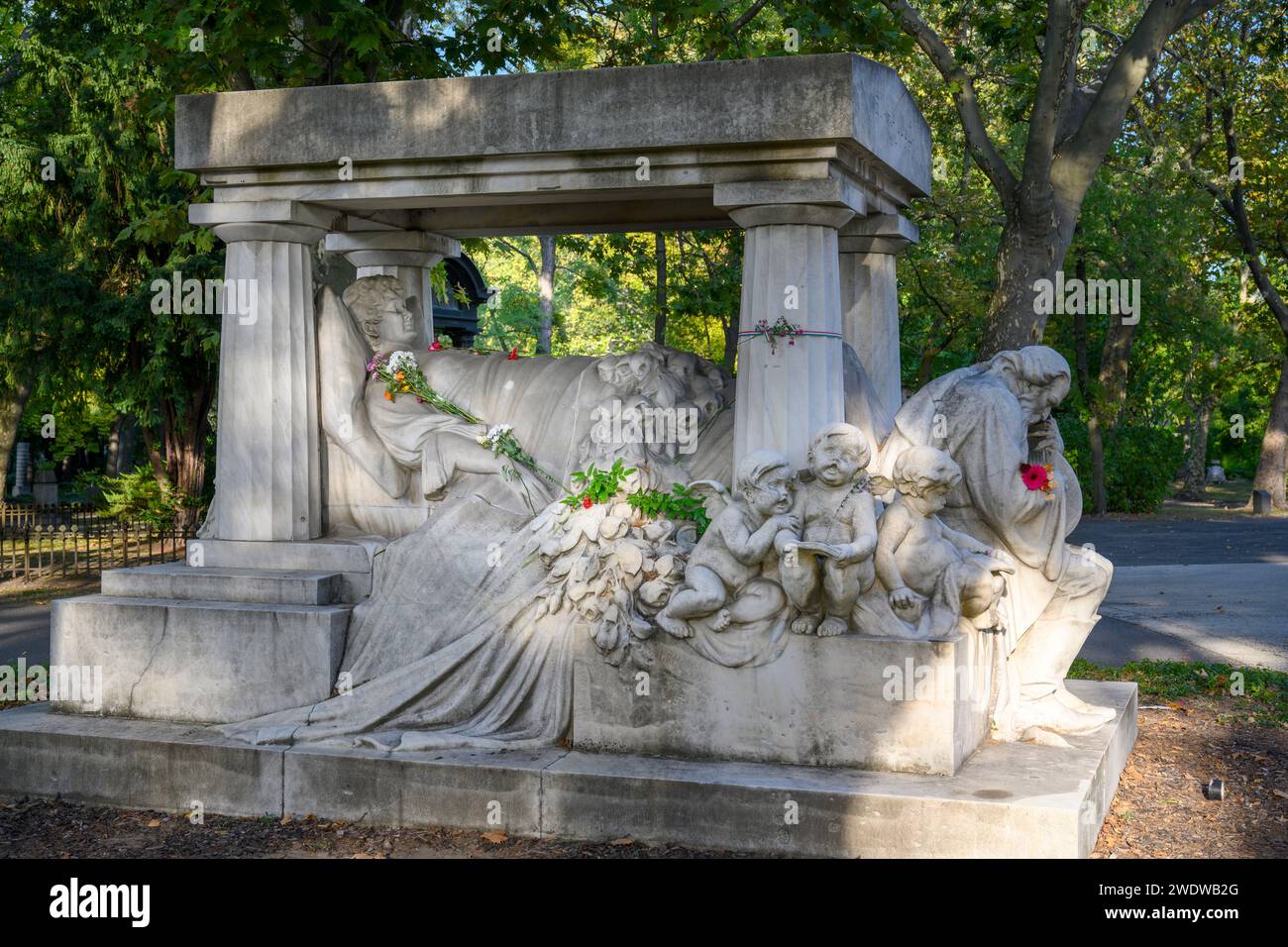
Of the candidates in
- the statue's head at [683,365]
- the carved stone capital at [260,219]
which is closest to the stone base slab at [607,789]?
the statue's head at [683,365]

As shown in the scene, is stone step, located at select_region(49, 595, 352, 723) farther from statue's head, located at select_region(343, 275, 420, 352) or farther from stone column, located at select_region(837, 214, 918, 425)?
stone column, located at select_region(837, 214, 918, 425)

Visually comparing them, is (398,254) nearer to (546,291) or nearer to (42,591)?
(42,591)

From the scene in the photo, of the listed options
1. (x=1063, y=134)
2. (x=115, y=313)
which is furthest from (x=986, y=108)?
(x=115, y=313)

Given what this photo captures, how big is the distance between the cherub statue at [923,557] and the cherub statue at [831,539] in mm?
112

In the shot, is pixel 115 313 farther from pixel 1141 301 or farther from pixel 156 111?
pixel 1141 301

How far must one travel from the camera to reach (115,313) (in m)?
16.8

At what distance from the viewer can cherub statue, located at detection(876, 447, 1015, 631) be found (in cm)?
558

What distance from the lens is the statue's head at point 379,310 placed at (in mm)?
7301

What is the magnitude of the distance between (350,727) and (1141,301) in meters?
17.9

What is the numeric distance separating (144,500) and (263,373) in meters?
12.6

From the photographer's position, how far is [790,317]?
5969mm

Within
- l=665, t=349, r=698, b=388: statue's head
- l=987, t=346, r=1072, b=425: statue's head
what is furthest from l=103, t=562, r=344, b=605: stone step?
l=987, t=346, r=1072, b=425: statue's head

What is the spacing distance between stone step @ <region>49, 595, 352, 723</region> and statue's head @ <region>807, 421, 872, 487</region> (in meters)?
2.39

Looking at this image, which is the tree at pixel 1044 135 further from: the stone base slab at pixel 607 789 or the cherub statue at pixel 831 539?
the cherub statue at pixel 831 539
